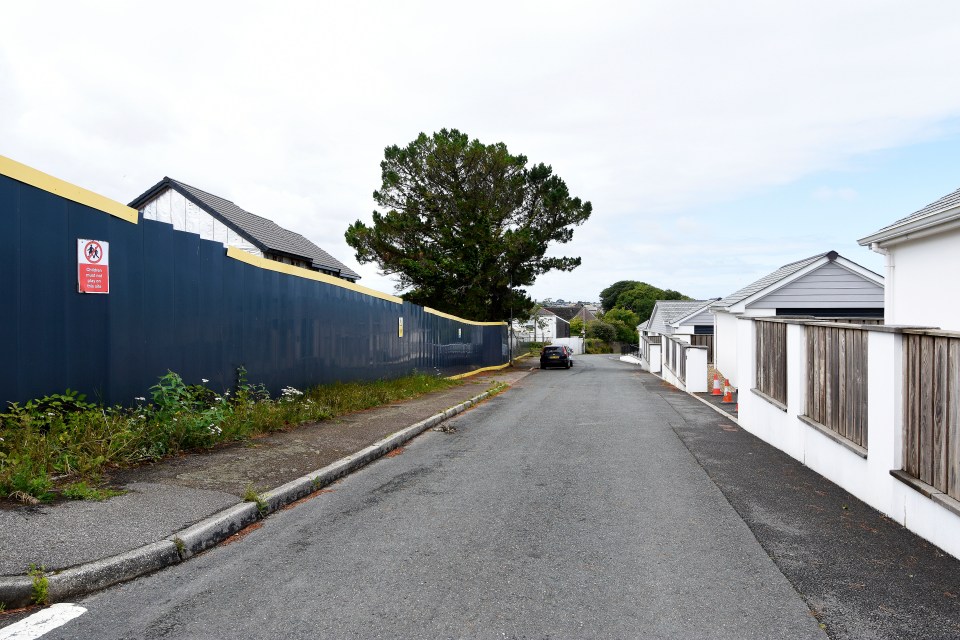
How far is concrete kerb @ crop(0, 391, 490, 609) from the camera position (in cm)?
347

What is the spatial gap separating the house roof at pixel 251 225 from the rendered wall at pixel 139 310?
12055 mm

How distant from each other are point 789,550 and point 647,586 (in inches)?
55.0

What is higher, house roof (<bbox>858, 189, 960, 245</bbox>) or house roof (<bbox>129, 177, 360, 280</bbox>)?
house roof (<bbox>129, 177, 360, 280</bbox>)

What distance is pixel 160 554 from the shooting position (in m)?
4.07

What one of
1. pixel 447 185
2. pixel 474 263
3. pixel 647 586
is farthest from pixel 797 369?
pixel 447 185

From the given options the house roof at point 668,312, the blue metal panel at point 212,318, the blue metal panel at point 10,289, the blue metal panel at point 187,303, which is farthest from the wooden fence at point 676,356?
the blue metal panel at point 10,289

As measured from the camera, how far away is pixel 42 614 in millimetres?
3340

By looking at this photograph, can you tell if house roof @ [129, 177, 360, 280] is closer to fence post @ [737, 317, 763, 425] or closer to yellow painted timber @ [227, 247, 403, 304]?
yellow painted timber @ [227, 247, 403, 304]

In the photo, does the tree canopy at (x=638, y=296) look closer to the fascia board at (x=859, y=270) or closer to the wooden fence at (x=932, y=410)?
the fascia board at (x=859, y=270)

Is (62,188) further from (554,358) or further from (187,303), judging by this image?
(554,358)

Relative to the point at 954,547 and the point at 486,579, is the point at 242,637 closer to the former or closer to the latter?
the point at 486,579

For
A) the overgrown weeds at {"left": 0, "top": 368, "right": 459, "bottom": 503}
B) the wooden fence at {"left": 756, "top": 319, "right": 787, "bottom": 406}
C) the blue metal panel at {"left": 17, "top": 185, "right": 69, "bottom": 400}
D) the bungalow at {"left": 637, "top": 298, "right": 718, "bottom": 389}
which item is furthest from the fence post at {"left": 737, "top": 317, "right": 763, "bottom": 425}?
the blue metal panel at {"left": 17, "top": 185, "right": 69, "bottom": 400}

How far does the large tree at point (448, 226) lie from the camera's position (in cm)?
3094

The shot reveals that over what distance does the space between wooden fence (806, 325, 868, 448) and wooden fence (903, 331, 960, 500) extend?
0.81 meters
